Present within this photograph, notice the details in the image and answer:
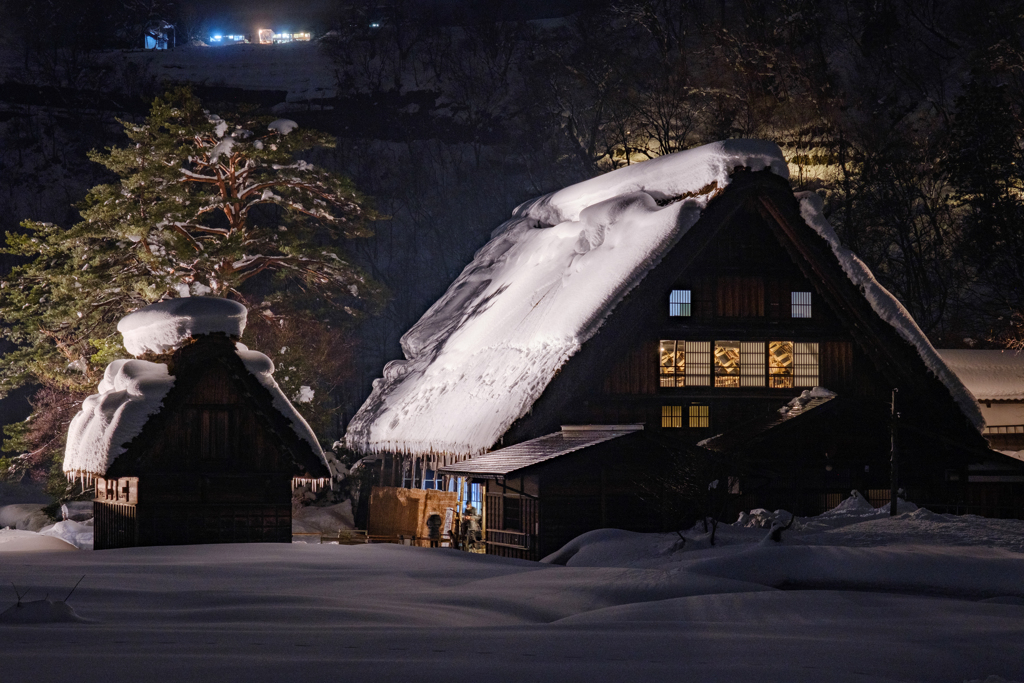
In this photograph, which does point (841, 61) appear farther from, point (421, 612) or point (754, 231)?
point (421, 612)

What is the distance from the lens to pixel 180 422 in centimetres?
2094

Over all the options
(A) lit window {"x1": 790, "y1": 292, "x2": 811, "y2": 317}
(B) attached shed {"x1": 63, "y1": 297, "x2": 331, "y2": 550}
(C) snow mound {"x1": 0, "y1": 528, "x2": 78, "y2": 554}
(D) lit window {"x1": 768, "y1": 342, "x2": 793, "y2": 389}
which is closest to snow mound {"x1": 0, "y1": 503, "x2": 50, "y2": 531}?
(C) snow mound {"x1": 0, "y1": 528, "x2": 78, "y2": 554}

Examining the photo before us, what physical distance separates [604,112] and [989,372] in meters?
23.4

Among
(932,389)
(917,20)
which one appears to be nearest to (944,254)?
(917,20)

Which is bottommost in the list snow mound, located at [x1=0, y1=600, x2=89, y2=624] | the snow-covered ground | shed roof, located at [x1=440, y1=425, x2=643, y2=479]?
snow mound, located at [x1=0, y1=600, x2=89, y2=624]

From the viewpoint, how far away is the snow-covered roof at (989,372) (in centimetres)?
3108

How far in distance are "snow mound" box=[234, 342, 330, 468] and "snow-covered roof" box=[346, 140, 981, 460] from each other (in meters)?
2.51

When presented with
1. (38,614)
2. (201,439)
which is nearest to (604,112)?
(201,439)

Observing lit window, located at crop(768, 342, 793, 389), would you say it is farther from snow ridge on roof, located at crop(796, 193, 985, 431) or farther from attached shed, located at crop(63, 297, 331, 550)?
attached shed, located at crop(63, 297, 331, 550)

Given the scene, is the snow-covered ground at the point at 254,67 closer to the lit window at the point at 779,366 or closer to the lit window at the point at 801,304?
the lit window at the point at 801,304

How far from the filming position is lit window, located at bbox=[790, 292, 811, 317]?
23297mm

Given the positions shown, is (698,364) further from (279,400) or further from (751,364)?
(279,400)

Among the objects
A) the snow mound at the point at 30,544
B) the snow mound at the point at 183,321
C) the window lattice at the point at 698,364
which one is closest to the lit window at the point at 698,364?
the window lattice at the point at 698,364

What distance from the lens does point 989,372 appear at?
31562mm
